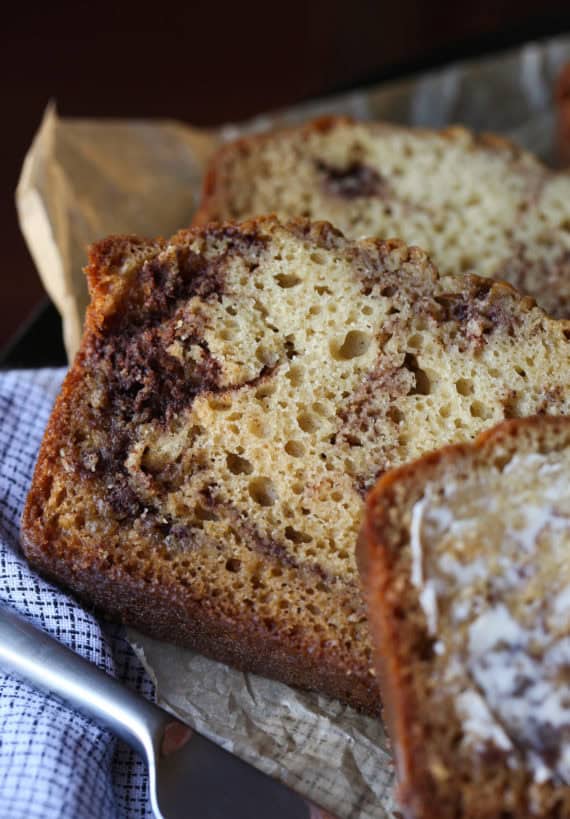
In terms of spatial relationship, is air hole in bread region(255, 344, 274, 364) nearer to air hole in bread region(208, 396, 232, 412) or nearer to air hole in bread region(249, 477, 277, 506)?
air hole in bread region(208, 396, 232, 412)

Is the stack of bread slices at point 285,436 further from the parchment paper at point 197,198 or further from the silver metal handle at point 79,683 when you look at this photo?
the silver metal handle at point 79,683

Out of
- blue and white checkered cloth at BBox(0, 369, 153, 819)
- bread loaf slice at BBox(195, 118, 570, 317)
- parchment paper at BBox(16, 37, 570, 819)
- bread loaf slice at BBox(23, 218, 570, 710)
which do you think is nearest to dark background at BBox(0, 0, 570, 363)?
parchment paper at BBox(16, 37, 570, 819)

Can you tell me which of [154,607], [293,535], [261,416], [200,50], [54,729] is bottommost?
[54,729]

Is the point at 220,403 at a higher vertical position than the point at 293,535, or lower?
higher

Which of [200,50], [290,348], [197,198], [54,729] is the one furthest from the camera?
[200,50]

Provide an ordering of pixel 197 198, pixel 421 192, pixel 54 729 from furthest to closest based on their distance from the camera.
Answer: pixel 197 198, pixel 421 192, pixel 54 729

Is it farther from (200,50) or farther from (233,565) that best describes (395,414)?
(200,50)

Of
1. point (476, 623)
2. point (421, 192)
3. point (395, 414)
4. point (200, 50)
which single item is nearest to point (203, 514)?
point (395, 414)

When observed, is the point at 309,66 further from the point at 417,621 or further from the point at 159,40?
the point at 417,621
